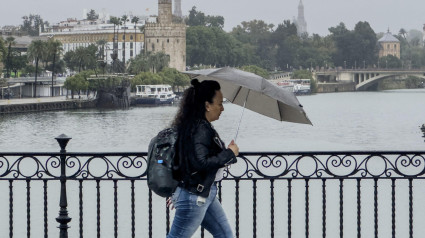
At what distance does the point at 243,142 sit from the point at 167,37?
8501 cm

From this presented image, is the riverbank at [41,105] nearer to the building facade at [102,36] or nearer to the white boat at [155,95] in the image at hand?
the white boat at [155,95]

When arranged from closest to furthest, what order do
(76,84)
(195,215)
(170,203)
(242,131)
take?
(195,215) < (170,203) < (242,131) < (76,84)

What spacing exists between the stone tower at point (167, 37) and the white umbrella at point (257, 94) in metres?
119

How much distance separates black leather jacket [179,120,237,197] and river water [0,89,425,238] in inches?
609

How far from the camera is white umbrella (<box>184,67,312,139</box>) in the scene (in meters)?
7.38

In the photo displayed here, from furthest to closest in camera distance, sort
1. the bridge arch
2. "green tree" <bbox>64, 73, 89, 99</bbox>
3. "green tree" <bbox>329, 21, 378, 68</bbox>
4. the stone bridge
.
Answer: "green tree" <bbox>329, 21, 378, 68</bbox> < the bridge arch < the stone bridge < "green tree" <bbox>64, 73, 89, 99</bbox>

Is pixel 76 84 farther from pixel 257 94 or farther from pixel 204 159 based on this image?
pixel 204 159

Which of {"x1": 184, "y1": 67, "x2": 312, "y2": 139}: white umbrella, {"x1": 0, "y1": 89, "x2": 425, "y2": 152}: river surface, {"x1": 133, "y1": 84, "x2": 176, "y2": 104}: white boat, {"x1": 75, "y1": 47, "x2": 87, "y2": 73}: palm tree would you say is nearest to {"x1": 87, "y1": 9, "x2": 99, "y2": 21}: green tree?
{"x1": 75, "y1": 47, "x2": 87, "y2": 73}: palm tree

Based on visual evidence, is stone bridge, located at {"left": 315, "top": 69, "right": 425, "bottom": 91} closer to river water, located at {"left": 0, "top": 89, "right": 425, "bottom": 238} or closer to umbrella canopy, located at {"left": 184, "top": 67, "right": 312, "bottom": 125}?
river water, located at {"left": 0, "top": 89, "right": 425, "bottom": 238}

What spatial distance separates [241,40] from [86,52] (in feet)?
165

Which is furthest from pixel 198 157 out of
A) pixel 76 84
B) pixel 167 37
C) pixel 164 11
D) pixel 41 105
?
pixel 164 11

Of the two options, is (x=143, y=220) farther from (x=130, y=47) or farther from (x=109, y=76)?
(x=130, y=47)

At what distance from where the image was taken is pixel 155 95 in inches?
3634

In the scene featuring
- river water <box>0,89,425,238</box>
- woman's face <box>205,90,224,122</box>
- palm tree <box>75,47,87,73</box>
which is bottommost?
river water <box>0,89,425,238</box>
